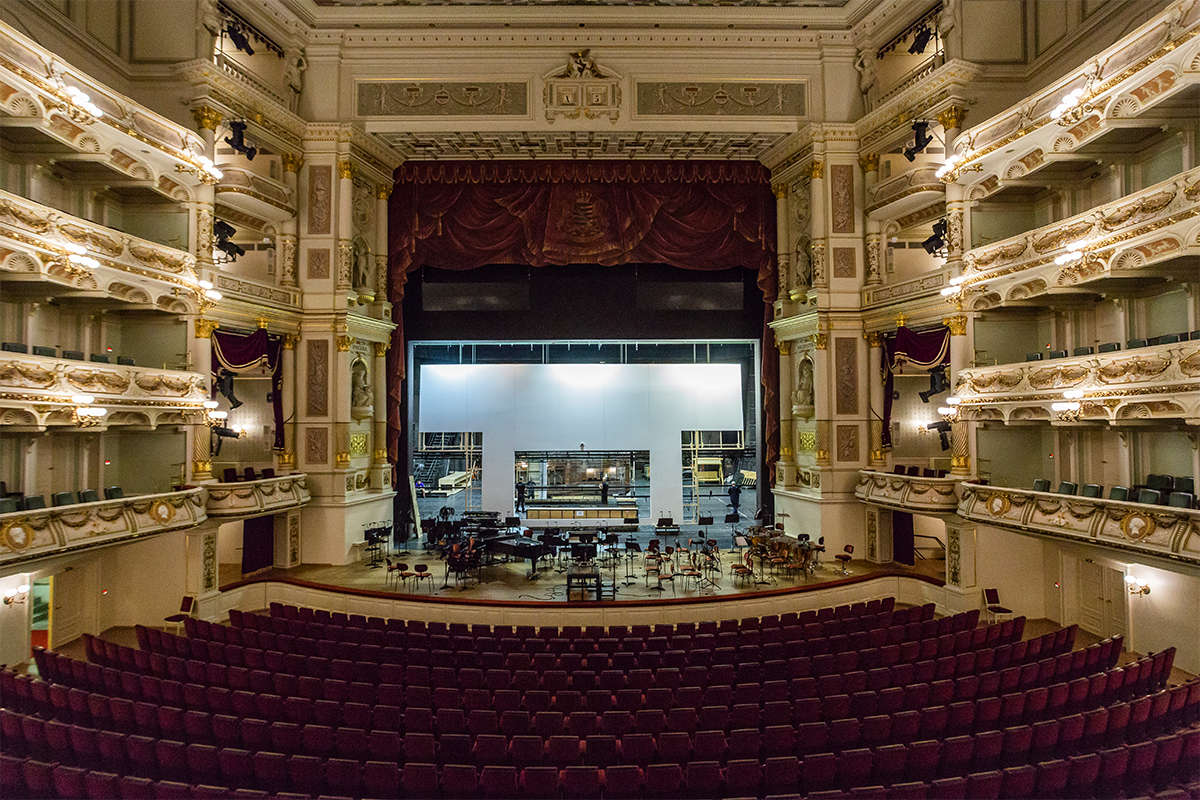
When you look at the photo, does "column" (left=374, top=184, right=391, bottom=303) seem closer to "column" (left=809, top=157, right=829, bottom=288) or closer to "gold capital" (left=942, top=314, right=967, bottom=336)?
"column" (left=809, top=157, right=829, bottom=288)

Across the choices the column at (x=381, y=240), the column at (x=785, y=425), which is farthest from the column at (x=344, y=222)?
the column at (x=785, y=425)

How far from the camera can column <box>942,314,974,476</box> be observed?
1305 cm

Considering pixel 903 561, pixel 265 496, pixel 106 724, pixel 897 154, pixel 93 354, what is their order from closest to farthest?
pixel 106 724
pixel 93 354
pixel 265 496
pixel 903 561
pixel 897 154

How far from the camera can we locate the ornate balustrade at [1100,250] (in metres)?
8.79

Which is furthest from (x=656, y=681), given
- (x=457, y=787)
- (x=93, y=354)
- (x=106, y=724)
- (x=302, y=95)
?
(x=302, y=95)

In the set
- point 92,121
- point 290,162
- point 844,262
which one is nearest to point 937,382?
point 844,262

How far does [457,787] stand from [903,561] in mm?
13475

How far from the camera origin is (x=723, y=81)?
1593cm

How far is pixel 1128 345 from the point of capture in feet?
34.1

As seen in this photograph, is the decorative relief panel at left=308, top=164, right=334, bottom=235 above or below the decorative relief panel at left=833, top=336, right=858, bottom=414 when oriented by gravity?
above

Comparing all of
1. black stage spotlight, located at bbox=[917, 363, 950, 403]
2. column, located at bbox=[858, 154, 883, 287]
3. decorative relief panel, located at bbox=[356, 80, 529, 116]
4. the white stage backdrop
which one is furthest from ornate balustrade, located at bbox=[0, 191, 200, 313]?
black stage spotlight, located at bbox=[917, 363, 950, 403]

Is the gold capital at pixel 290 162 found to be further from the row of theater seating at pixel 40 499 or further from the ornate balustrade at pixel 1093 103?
the ornate balustrade at pixel 1093 103

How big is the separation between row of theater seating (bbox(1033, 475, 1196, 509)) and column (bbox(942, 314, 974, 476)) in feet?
6.53

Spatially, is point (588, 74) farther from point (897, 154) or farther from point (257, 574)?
point (257, 574)
